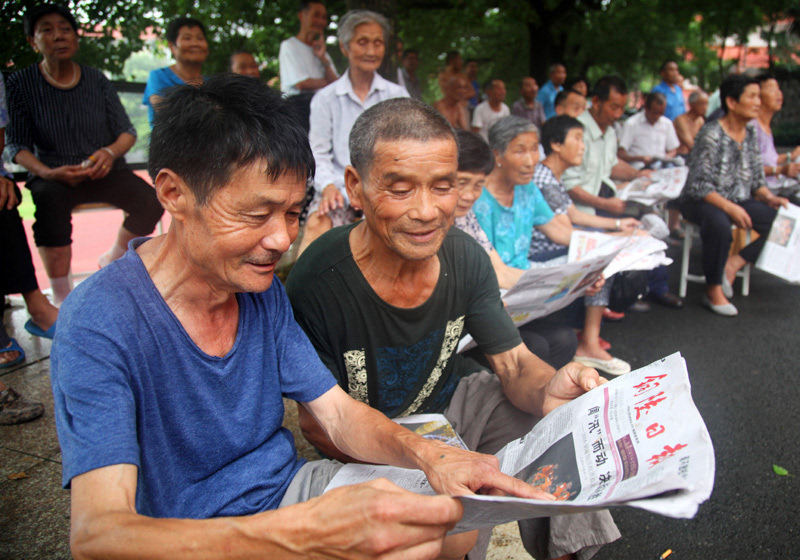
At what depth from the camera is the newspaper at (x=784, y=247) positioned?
491 centimetres

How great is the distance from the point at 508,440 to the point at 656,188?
13.8 ft

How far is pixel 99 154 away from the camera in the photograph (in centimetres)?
406

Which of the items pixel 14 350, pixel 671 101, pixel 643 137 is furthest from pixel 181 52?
pixel 671 101

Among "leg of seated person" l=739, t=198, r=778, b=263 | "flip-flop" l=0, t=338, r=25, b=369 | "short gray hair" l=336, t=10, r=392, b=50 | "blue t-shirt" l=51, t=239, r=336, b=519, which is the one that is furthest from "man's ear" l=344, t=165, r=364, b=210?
"leg of seated person" l=739, t=198, r=778, b=263

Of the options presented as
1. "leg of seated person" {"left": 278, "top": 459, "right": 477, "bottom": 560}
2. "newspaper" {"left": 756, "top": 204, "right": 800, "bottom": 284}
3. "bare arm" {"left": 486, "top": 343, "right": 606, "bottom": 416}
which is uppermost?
"bare arm" {"left": 486, "top": 343, "right": 606, "bottom": 416}

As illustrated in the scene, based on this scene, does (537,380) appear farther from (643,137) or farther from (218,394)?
(643,137)

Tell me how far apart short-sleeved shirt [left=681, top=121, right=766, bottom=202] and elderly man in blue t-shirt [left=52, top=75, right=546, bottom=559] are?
4.66m

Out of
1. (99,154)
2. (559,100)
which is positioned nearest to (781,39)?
(559,100)

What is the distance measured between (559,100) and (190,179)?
6.40 metres

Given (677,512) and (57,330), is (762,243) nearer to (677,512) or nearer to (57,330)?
(677,512)

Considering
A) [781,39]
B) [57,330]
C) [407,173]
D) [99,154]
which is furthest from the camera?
[781,39]

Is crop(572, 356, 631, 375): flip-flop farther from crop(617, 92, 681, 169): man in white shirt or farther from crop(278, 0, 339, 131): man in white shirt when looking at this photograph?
crop(617, 92, 681, 169): man in white shirt

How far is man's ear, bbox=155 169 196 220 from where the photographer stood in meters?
1.31

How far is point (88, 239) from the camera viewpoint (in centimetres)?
938
